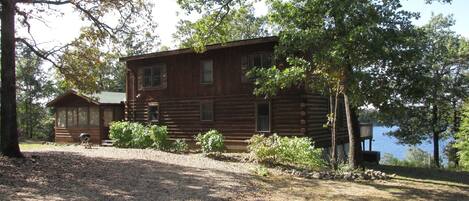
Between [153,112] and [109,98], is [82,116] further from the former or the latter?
[153,112]

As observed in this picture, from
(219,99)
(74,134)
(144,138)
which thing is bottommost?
(74,134)

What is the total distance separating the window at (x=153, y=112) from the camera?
26781mm

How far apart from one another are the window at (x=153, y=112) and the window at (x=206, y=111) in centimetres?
334

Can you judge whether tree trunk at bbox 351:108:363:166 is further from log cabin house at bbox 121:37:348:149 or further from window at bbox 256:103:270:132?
window at bbox 256:103:270:132

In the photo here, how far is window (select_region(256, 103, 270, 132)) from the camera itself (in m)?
22.4

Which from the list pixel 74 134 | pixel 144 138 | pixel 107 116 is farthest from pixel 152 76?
pixel 74 134

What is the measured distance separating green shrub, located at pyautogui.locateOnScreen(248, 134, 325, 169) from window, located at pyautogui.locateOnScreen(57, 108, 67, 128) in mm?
18309

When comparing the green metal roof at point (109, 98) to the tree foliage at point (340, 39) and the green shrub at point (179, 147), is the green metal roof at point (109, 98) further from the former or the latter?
the tree foliage at point (340, 39)

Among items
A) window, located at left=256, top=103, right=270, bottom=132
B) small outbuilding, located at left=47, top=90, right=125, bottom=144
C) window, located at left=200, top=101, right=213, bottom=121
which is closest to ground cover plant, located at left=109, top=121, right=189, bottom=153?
window, located at left=200, top=101, right=213, bottom=121

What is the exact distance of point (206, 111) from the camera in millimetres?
24750

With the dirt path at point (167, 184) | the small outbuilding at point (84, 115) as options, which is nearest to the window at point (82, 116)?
the small outbuilding at point (84, 115)

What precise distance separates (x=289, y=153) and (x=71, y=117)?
19.3 meters

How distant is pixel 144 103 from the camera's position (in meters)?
27.4

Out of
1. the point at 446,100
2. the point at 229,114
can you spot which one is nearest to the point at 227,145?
the point at 229,114
